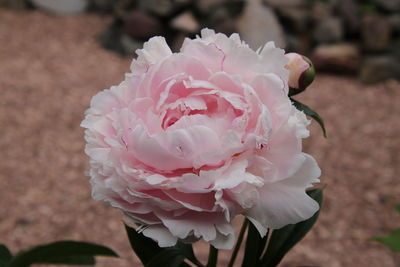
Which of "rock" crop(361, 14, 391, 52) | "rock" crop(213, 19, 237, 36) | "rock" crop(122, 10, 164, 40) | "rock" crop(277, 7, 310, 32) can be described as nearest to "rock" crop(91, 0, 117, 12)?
"rock" crop(122, 10, 164, 40)

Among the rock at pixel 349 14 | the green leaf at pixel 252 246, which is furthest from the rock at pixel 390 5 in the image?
the green leaf at pixel 252 246

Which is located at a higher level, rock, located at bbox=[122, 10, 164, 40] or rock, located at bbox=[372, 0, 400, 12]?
rock, located at bbox=[372, 0, 400, 12]

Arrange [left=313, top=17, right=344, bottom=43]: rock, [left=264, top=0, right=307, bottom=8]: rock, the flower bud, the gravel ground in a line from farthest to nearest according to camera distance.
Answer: [left=264, top=0, right=307, bottom=8]: rock < [left=313, top=17, right=344, bottom=43]: rock < the gravel ground < the flower bud

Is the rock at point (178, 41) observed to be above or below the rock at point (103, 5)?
above

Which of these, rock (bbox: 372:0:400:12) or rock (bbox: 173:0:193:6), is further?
rock (bbox: 173:0:193:6)

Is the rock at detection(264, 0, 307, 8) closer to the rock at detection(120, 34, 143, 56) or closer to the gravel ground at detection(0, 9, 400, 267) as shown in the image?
the gravel ground at detection(0, 9, 400, 267)

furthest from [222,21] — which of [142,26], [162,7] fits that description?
[142,26]

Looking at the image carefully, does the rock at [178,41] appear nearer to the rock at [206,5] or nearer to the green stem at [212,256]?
the rock at [206,5]

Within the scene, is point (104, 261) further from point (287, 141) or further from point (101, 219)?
point (287, 141)
